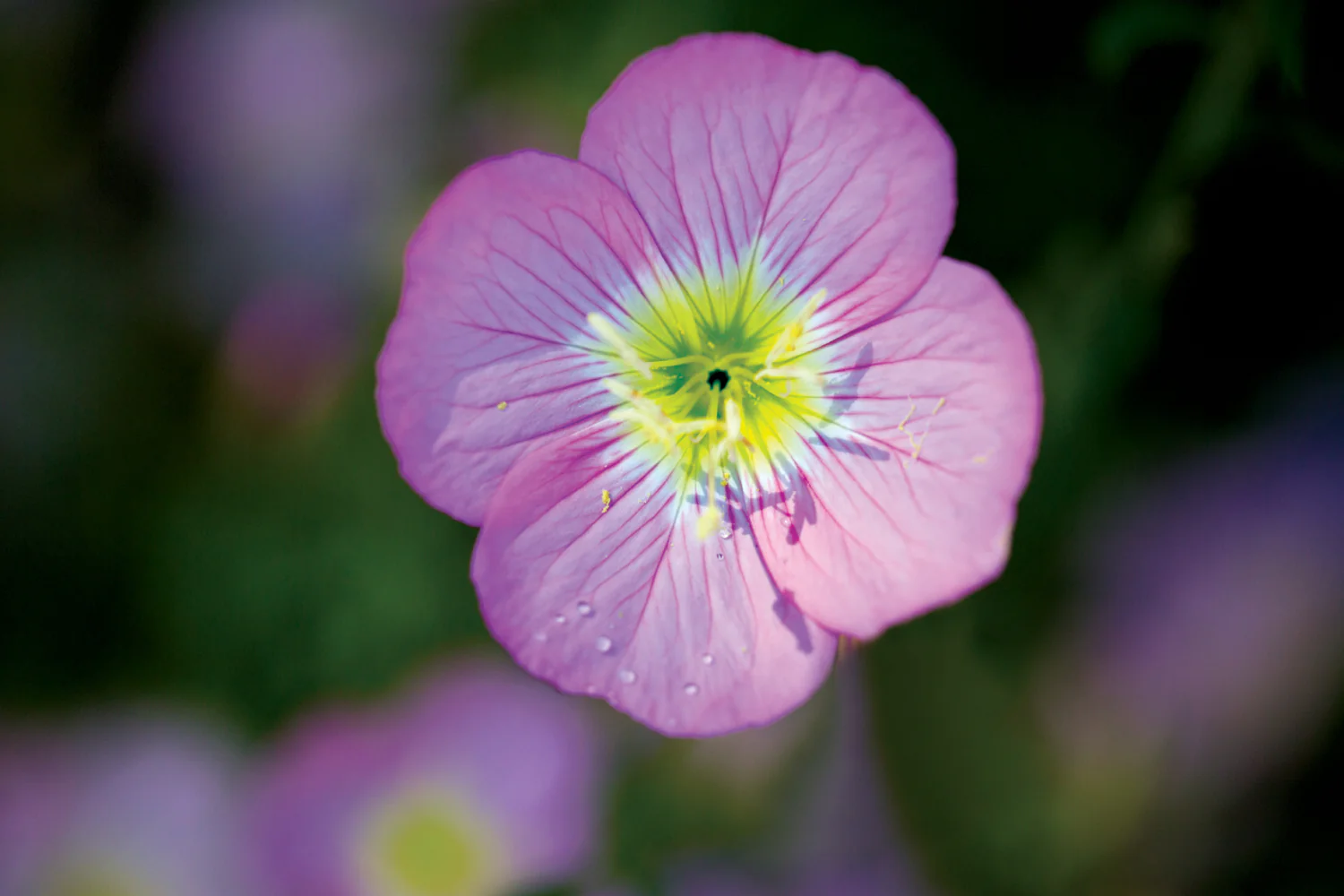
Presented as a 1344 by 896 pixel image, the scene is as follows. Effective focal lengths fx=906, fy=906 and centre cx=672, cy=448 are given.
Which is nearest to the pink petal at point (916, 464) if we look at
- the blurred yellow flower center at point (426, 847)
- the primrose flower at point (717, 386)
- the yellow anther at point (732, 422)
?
the primrose flower at point (717, 386)

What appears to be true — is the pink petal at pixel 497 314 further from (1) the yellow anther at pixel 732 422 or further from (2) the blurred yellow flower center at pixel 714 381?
(1) the yellow anther at pixel 732 422

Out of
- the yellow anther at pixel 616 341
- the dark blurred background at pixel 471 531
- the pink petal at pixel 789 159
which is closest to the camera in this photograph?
the pink petal at pixel 789 159

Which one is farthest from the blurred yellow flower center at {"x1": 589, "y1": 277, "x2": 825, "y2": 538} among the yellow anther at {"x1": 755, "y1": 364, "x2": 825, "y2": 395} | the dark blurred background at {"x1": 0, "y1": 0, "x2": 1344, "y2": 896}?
the dark blurred background at {"x1": 0, "y1": 0, "x2": 1344, "y2": 896}

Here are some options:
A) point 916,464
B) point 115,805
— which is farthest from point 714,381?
point 115,805

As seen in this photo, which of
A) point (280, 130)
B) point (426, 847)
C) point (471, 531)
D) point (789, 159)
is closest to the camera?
point (789, 159)

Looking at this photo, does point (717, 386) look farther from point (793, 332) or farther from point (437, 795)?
point (437, 795)

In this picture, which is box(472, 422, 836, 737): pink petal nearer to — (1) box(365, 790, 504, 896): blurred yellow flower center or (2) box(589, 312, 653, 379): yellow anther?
(2) box(589, 312, 653, 379): yellow anther
